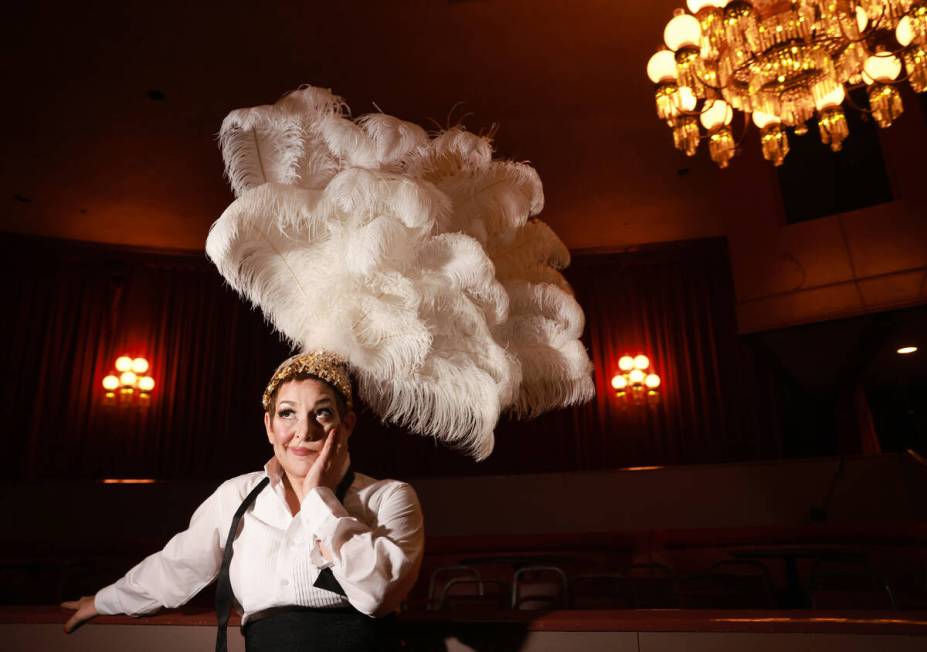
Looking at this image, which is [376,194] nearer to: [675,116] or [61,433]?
[675,116]

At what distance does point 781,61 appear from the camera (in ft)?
12.8

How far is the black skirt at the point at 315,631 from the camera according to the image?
1481 mm

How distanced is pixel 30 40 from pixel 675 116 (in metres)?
4.78

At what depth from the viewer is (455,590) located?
13.5 feet

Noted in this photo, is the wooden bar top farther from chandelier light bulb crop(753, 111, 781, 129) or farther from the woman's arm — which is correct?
chandelier light bulb crop(753, 111, 781, 129)

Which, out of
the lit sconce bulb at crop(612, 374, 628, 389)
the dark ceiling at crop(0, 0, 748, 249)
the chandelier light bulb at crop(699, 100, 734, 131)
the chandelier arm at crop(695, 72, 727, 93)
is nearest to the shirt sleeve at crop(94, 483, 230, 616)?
the dark ceiling at crop(0, 0, 748, 249)

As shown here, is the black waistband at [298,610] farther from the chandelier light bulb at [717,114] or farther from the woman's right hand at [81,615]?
the chandelier light bulb at [717,114]

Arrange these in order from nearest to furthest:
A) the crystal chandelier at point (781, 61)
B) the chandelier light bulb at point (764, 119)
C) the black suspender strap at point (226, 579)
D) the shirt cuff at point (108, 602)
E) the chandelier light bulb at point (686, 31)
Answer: the black suspender strap at point (226, 579)
the shirt cuff at point (108, 602)
the crystal chandelier at point (781, 61)
the chandelier light bulb at point (686, 31)
the chandelier light bulb at point (764, 119)

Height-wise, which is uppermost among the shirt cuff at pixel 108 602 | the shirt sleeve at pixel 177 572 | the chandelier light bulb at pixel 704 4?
the chandelier light bulb at pixel 704 4

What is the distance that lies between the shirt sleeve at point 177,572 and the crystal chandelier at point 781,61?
141 inches

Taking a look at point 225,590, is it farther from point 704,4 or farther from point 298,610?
point 704,4

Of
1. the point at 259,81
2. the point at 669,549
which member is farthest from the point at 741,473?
the point at 259,81

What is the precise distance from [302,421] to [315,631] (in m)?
0.45

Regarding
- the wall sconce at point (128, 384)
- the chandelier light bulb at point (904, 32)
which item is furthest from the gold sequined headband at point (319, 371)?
the wall sconce at point (128, 384)
